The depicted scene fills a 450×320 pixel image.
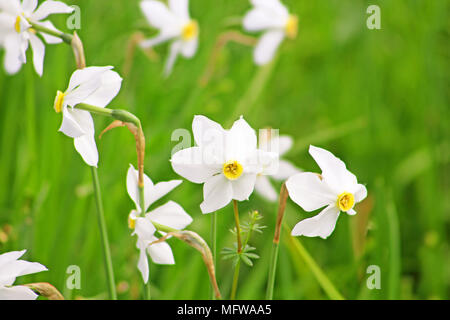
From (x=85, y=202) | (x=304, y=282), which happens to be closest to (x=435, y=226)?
(x=304, y=282)

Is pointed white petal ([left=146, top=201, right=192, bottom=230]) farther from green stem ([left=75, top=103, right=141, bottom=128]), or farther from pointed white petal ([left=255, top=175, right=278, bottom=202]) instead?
pointed white petal ([left=255, top=175, right=278, bottom=202])

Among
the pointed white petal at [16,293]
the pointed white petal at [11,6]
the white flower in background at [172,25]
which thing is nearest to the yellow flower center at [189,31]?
the white flower in background at [172,25]

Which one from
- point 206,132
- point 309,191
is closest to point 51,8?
point 206,132

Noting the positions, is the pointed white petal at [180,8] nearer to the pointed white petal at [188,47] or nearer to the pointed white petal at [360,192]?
the pointed white petal at [188,47]

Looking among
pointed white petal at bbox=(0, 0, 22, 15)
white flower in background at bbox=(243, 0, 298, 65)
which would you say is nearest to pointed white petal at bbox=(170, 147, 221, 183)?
pointed white petal at bbox=(0, 0, 22, 15)

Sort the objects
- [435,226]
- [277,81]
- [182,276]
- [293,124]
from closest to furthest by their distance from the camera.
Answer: [182,276] → [435,226] → [293,124] → [277,81]

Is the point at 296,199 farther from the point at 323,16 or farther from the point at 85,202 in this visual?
the point at 323,16
